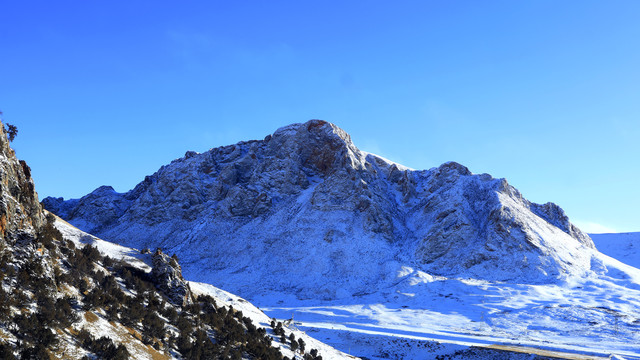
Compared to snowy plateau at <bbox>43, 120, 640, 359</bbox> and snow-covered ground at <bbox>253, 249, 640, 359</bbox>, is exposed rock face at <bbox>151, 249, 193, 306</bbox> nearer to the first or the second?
snowy plateau at <bbox>43, 120, 640, 359</bbox>

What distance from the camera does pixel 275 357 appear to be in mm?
30891

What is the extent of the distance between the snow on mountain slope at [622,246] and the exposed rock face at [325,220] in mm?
18095

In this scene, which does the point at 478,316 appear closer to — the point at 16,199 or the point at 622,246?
the point at 16,199

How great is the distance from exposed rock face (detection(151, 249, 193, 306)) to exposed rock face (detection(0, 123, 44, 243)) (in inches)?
333

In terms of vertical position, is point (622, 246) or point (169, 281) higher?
point (622, 246)

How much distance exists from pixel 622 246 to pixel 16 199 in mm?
166185

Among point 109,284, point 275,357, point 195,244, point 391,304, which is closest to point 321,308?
point 391,304

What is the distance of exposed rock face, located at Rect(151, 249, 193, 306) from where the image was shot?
105 ft

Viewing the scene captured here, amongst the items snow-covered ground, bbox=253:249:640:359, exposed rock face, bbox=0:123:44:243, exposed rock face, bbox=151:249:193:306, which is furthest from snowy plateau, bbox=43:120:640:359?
exposed rock face, bbox=0:123:44:243

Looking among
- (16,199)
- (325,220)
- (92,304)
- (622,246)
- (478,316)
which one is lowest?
(92,304)

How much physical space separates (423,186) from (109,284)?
116 m

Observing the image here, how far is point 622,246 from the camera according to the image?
145500mm

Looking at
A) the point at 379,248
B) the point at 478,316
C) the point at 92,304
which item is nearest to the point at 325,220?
the point at 379,248

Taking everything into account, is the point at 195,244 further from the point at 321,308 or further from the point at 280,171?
the point at 321,308
